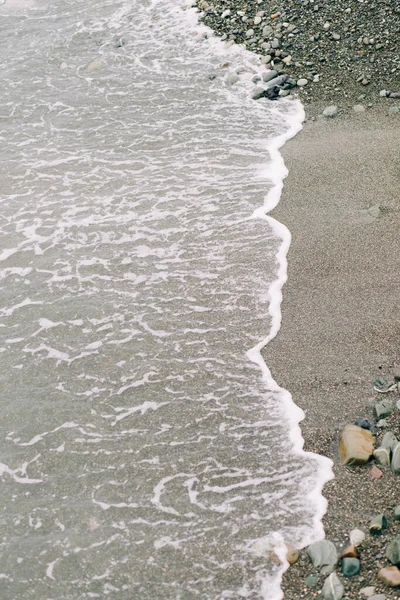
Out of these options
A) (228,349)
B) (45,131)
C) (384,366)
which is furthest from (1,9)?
(384,366)

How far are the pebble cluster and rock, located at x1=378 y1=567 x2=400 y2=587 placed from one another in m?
5.94

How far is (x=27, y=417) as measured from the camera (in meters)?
4.60

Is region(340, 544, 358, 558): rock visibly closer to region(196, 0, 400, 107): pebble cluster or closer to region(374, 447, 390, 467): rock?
region(374, 447, 390, 467): rock

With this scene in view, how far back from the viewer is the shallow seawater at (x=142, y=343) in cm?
374

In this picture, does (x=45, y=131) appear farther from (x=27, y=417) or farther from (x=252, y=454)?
(x=252, y=454)

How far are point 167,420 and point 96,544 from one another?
994 mm

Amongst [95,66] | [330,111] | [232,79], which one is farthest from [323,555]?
[95,66]

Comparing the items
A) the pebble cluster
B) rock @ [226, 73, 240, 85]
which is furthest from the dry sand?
rock @ [226, 73, 240, 85]

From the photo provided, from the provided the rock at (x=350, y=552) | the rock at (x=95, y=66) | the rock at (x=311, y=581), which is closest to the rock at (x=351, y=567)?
the rock at (x=350, y=552)

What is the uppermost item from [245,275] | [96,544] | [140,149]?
[140,149]

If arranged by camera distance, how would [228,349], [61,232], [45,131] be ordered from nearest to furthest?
1. [228,349]
2. [61,232]
3. [45,131]

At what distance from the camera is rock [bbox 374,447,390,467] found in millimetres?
3954

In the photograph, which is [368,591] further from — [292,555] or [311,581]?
[292,555]

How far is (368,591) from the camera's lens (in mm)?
3324
